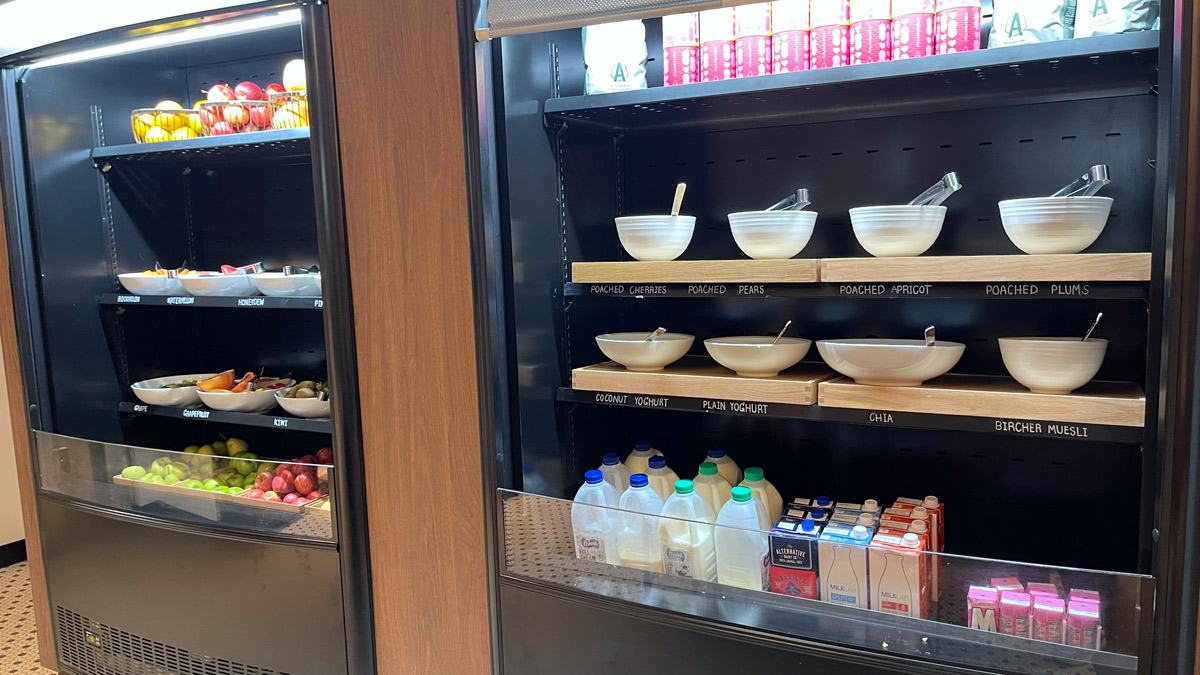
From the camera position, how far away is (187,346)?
2928 mm

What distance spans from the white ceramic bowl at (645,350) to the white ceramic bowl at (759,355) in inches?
3.5

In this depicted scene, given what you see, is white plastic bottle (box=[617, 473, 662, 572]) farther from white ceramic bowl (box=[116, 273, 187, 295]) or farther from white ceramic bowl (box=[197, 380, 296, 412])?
white ceramic bowl (box=[116, 273, 187, 295])

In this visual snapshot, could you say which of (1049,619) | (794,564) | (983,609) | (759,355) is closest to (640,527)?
(794,564)

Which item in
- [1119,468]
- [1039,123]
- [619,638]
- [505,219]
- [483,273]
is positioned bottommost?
[619,638]

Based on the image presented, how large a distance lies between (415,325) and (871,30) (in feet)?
3.86

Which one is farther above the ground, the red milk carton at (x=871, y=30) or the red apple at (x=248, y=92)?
the red apple at (x=248, y=92)

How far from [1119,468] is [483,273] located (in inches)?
56.4

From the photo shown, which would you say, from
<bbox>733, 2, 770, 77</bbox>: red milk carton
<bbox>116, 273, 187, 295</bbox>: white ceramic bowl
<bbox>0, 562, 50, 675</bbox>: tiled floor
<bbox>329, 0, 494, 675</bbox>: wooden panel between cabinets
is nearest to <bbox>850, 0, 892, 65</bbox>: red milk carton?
<bbox>733, 2, 770, 77</bbox>: red milk carton

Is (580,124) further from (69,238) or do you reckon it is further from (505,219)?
(69,238)

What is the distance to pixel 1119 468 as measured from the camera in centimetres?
173

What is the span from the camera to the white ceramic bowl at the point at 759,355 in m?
1.74

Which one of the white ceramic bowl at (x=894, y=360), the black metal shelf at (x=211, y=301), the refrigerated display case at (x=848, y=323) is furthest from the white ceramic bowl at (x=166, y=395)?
the white ceramic bowl at (x=894, y=360)

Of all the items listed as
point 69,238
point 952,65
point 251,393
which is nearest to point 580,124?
point 952,65

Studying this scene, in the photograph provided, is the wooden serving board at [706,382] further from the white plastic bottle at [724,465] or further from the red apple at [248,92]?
the red apple at [248,92]
